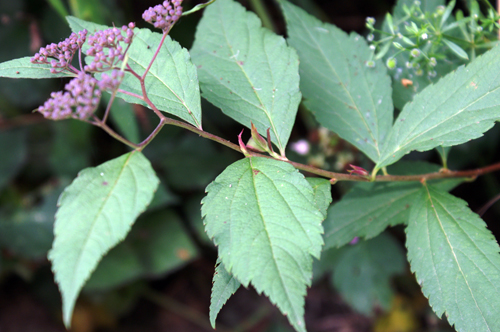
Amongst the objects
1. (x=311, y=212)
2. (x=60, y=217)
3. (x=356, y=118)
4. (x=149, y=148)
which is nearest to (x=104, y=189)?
(x=60, y=217)

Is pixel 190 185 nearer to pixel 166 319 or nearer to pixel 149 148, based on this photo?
pixel 149 148

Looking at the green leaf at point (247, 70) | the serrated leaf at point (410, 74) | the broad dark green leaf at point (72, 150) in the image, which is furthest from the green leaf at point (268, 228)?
the broad dark green leaf at point (72, 150)

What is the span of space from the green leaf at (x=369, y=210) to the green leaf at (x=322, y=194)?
0.77 ft

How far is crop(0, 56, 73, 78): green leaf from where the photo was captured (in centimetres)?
89

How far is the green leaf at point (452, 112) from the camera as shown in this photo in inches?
36.3

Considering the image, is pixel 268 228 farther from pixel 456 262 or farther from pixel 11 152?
pixel 11 152

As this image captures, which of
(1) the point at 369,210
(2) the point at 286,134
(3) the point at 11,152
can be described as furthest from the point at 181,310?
(2) the point at 286,134

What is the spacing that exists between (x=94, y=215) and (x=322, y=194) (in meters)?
0.50

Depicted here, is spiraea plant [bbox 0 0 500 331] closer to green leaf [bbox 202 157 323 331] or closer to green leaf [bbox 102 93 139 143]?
green leaf [bbox 202 157 323 331]

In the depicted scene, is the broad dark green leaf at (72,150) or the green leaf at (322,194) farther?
the broad dark green leaf at (72,150)

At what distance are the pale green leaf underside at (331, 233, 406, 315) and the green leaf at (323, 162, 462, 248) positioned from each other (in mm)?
991

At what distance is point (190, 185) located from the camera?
226 cm

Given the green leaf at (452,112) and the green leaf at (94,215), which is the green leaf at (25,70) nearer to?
the green leaf at (94,215)

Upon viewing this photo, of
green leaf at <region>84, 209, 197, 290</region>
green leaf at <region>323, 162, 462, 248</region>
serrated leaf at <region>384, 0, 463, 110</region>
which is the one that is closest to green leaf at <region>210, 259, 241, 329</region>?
green leaf at <region>323, 162, 462, 248</region>
